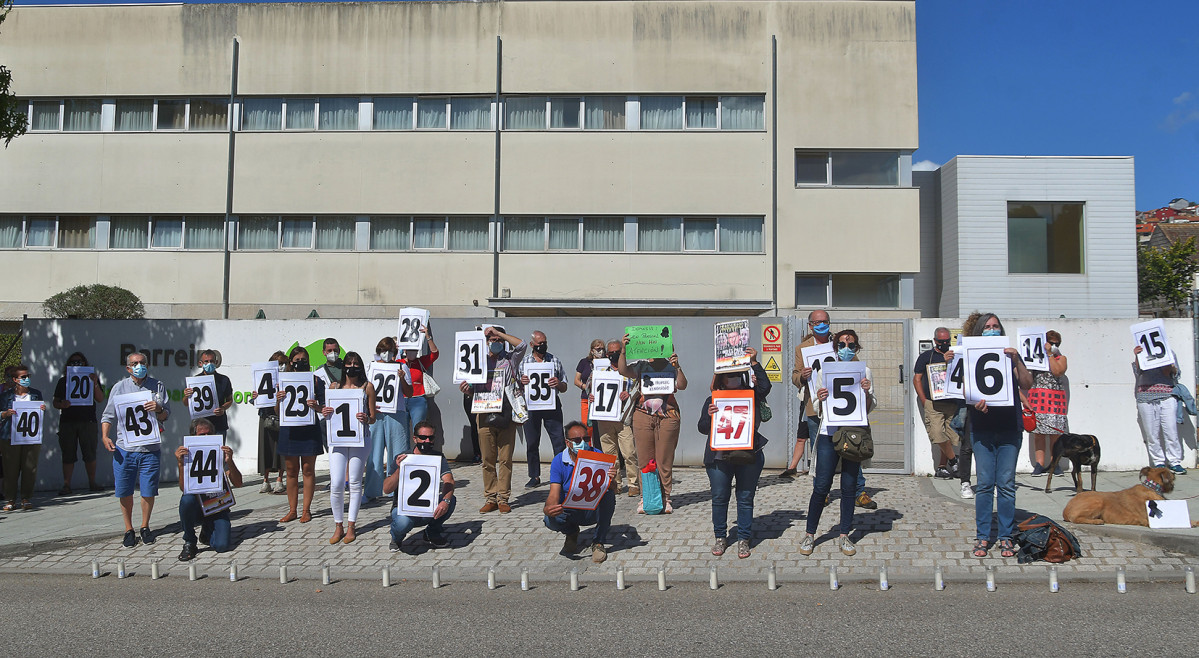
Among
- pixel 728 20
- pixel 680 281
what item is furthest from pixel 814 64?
pixel 680 281

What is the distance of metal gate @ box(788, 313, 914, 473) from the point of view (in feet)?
37.9

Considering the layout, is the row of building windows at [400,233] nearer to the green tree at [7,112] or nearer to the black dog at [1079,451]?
the green tree at [7,112]

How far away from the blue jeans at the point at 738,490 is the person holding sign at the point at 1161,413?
634cm

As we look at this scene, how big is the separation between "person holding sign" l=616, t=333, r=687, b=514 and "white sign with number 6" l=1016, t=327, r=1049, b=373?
4.60 m

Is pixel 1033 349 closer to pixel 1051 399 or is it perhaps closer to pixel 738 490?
pixel 1051 399

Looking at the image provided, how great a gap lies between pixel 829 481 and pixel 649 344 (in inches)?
96.2

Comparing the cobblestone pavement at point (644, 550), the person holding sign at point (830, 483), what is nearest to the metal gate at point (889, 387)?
the cobblestone pavement at point (644, 550)

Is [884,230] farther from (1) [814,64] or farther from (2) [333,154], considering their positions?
(2) [333,154]

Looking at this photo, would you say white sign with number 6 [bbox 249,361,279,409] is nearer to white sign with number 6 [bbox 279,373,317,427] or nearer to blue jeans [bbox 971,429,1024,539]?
white sign with number 6 [bbox 279,373,317,427]

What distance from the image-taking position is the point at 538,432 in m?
10.7

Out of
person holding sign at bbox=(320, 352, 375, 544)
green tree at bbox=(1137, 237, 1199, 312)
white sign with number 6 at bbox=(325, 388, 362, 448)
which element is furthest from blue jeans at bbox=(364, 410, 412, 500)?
green tree at bbox=(1137, 237, 1199, 312)

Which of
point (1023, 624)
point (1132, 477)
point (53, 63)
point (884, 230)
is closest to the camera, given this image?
point (1023, 624)

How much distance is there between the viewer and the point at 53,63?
2355 cm

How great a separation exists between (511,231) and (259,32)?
8.82 meters
